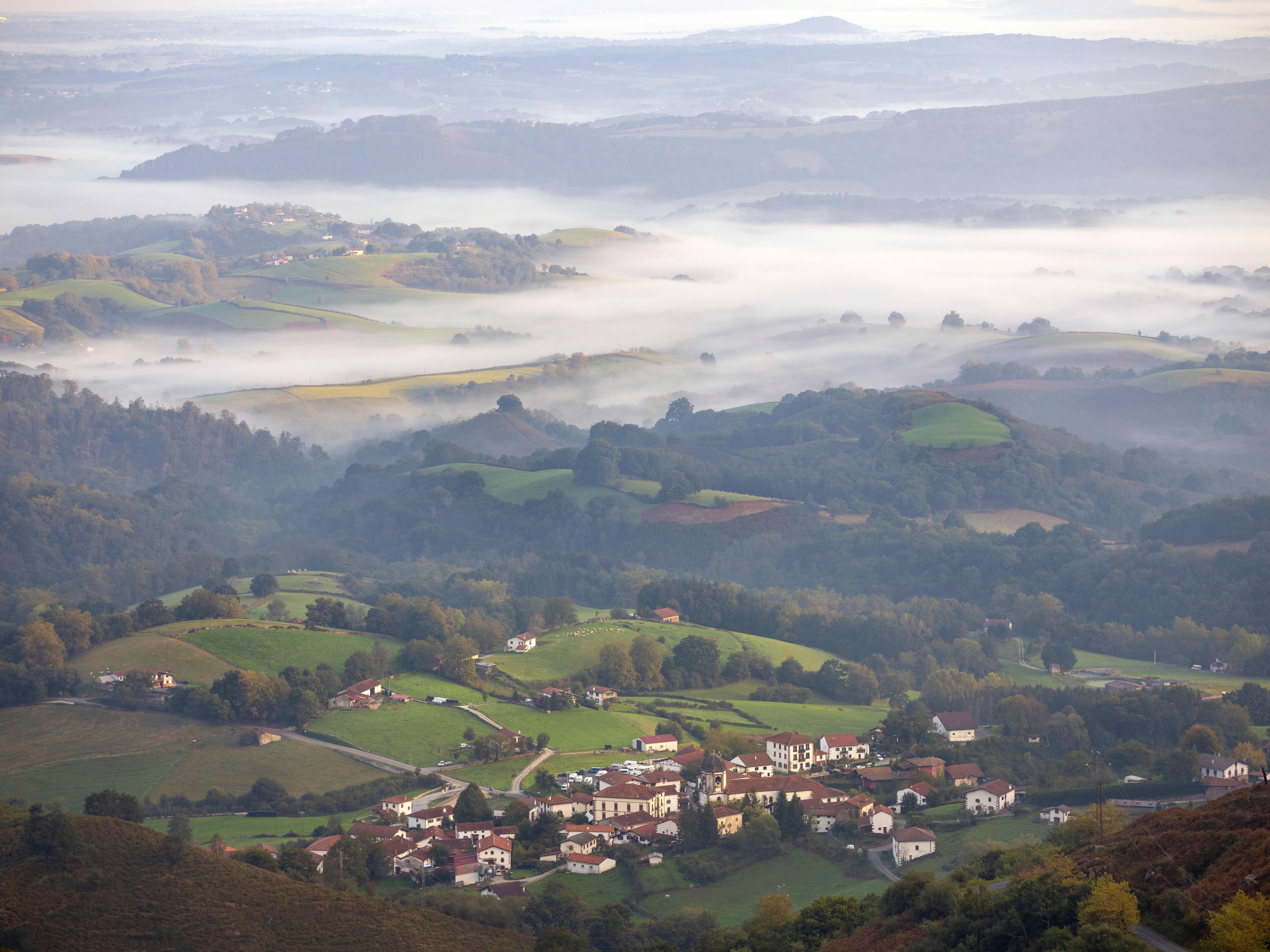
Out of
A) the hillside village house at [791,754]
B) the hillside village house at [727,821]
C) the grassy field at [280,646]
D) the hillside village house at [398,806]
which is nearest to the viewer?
the hillside village house at [727,821]

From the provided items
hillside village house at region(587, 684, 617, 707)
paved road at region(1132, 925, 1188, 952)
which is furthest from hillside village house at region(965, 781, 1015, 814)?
paved road at region(1132, 925, 1188, 952)

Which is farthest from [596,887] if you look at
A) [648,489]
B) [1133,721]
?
[648,489]

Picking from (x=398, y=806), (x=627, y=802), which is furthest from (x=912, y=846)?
(x=398, y=806)

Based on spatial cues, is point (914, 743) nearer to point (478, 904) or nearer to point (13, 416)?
point (478, 904)

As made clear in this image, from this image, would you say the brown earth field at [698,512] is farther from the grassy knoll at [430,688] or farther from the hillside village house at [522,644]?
the grassy knoll at [430,688]

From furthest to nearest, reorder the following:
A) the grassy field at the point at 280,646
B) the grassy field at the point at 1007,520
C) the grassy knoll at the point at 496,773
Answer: the grassy field at the point at 1007,520
the grassy field at the point at 280,646
the grassy knoll at the point at 496,773

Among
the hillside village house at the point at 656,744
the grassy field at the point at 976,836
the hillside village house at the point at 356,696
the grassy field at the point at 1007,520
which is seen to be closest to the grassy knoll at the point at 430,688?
the hillside village house at the point at 356,696
